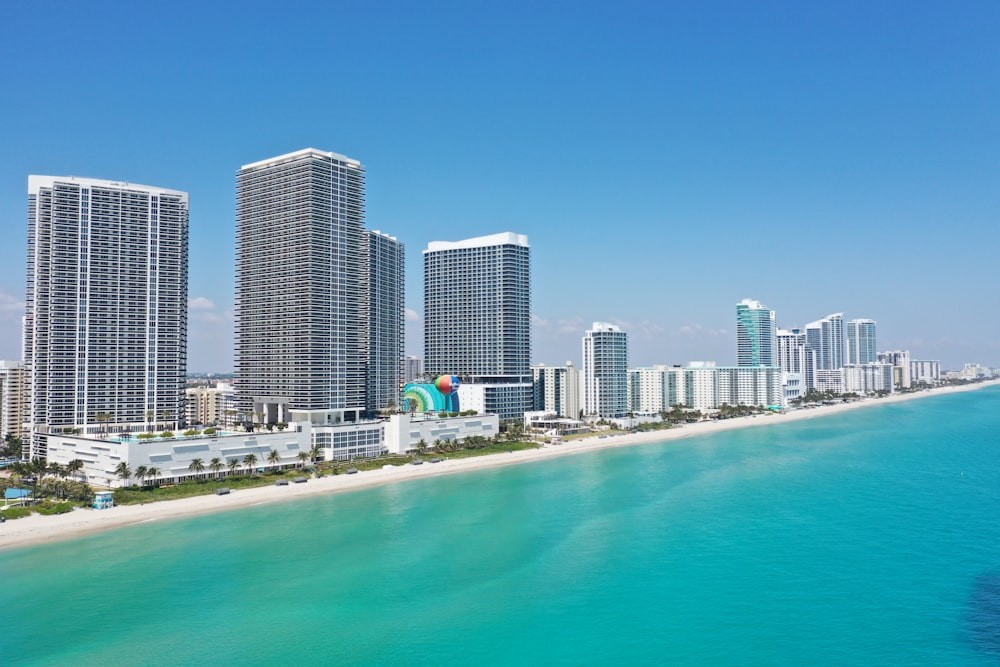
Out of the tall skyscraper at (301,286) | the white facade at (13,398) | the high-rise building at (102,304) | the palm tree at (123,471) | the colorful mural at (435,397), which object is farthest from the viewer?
the colorful mural at (435,397)

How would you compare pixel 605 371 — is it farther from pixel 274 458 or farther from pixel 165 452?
pixel 165 452

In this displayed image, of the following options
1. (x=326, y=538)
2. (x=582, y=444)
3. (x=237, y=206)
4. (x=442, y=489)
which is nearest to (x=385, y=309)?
(x=237, y=206)

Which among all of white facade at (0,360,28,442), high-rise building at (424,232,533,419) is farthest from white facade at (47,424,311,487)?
high-rise building at (424,232,533,419)

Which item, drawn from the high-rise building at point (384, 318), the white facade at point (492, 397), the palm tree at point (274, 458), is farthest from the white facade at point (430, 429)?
the palm tree at point (274, 458)

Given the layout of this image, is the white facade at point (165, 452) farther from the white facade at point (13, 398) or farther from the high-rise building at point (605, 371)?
the high-rise building at point (605, 371)

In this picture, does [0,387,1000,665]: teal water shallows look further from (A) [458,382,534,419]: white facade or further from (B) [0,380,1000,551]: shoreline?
(A) [458,382,534,419]: white facade

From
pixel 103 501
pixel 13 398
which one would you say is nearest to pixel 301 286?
pixel 103 501
